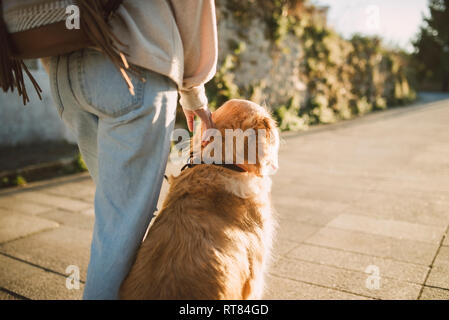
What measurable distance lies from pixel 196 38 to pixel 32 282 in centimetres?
200

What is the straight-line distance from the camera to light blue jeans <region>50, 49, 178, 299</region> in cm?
145

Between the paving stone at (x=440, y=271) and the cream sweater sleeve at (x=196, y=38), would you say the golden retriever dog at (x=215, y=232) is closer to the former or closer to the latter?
the cream sweater sleeve at (x=196, y=38)

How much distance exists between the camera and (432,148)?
738cm

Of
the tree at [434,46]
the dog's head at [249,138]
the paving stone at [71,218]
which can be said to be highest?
the tree at [434,46]

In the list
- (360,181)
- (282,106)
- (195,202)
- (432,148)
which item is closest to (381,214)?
(360,181)

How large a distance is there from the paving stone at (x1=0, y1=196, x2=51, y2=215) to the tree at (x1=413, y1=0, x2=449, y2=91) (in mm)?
35267

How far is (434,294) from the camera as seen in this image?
2.41m

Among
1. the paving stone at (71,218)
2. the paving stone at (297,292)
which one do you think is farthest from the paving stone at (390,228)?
the paving stone at (71,218)

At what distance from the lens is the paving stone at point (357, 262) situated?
8.86ft

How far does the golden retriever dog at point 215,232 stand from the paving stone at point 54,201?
8.65ft

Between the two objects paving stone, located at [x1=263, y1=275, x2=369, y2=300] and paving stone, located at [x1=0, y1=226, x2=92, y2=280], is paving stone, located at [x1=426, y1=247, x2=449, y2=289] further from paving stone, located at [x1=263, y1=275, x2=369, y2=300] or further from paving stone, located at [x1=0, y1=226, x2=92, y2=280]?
paving stone, located at [x1=0, y1=226, x2=92, y2=280]
